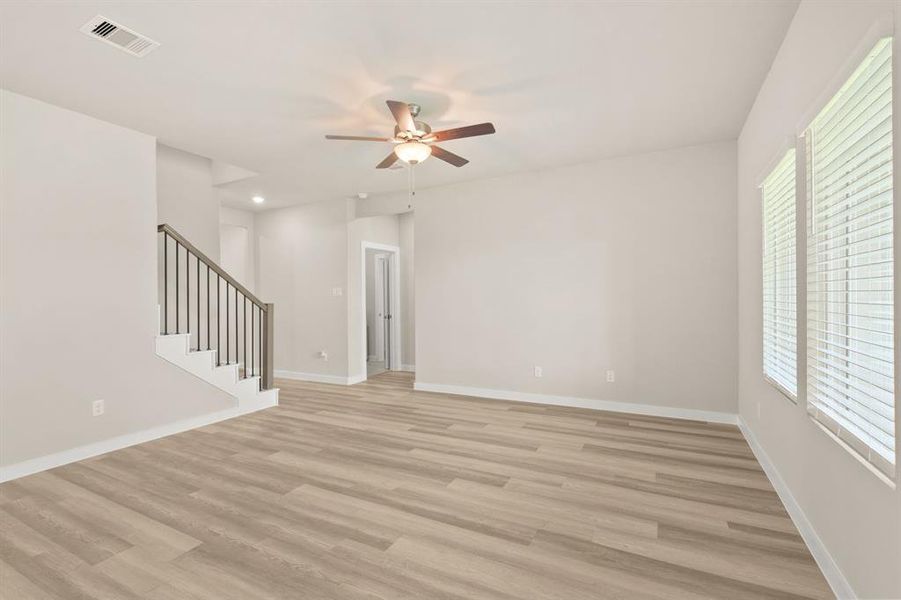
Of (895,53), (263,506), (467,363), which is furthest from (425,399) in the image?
(895,53)

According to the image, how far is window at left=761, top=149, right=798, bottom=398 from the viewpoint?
252 centimetres

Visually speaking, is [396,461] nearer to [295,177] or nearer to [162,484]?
[162,484]

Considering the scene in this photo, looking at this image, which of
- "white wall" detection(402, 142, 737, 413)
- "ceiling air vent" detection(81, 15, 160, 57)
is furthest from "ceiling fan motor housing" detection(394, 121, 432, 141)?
"white wall" detection(402, 142, 737, 413)

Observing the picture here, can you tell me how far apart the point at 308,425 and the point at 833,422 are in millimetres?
4047

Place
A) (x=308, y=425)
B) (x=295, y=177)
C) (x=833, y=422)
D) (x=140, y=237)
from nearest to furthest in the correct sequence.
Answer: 1. (x=833, y=422)
2. (x=140, y=237)
3. (x=308, y=425)
4. (x=295, y=177)

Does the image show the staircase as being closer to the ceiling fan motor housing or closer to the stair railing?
the stair railing

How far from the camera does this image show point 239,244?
24.9ft

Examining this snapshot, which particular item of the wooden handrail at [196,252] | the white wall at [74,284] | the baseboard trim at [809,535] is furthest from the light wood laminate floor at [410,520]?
the wooden handrail at [196,252]

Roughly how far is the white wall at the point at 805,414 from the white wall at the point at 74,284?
4.88 metres

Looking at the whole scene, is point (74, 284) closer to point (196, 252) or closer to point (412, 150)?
point (196, 252)

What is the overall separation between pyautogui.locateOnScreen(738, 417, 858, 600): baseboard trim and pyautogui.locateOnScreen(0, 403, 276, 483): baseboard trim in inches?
190

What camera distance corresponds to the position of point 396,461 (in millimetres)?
3357

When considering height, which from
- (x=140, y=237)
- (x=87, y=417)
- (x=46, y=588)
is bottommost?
(x=46, y=588)

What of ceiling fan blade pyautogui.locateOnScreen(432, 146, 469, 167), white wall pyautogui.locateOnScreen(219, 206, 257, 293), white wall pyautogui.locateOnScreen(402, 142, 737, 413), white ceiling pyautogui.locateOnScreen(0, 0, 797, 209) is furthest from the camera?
white wall pyautogui.locateOnScreen(219, 206, 257, 293)
